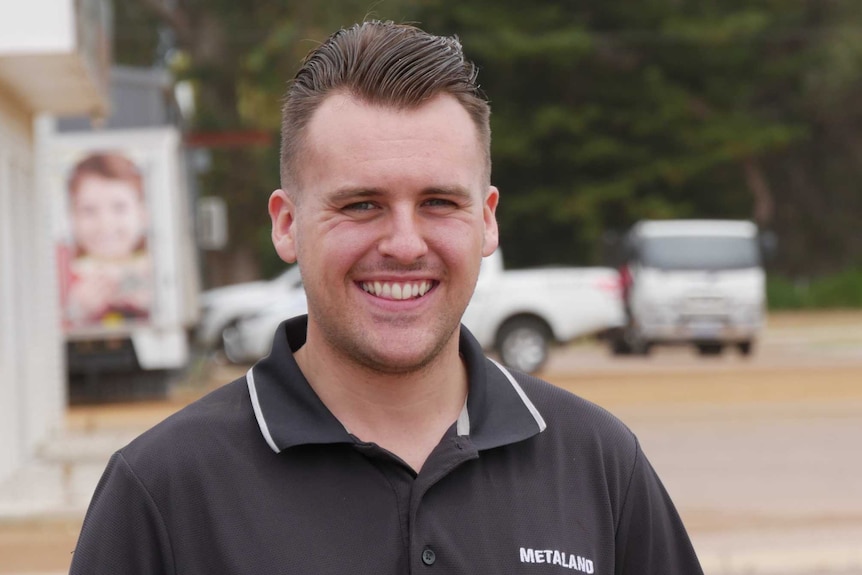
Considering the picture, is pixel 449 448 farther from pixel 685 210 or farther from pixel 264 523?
pixel 685 210

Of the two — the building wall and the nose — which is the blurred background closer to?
the building wall

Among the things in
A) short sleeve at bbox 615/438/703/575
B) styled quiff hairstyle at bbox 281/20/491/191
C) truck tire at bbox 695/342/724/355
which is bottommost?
truck tire at bbox 695/342/724/355

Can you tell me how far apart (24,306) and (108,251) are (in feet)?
16.0

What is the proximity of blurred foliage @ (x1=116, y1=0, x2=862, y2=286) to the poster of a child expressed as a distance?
21420mm

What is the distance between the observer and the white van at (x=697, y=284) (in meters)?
24.6

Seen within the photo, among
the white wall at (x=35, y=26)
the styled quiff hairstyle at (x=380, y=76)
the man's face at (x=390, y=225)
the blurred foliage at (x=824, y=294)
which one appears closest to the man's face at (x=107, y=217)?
the white wall at (x=35, y=26)

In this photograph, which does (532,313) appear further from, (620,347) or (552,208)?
(552,208)

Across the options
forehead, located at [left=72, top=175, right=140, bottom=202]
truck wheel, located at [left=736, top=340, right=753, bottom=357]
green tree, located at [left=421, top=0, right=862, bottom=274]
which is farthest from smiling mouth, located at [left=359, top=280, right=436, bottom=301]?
green tree, located at [left=421, top=0, right=862, bottom=274]

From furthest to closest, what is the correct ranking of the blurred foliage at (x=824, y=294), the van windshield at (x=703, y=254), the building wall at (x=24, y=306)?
the blurred foliage at (x=824, y=294) < the van windshield at (x=703, y=254) < the building wall at (x=24, y=306)

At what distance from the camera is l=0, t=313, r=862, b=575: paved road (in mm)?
9203

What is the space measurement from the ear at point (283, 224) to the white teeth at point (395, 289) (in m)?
0.20

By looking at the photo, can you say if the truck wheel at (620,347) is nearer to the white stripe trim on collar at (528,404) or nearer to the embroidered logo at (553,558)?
the white stripe trim on collar at (528,404)

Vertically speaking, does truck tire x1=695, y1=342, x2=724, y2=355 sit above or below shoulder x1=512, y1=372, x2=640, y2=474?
below

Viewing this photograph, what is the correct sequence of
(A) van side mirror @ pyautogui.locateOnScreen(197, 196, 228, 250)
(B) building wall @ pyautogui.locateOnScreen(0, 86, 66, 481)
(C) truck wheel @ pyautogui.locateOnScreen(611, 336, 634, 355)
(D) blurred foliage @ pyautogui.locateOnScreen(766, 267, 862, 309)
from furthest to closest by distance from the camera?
(D) blurred foliage @ pyautogui.locateOnScreen(766, 267, 862, 309) → (C) truck wheel @ pyautogui.locateOnScreen(611, 336, 634, 355) → (A) van side mirror @ pyautogui.locateOnScreen(197, 196, 228, 250) → (B) building wall @ pyautogui.locateOnScreen(0, 86, 66, 481)
